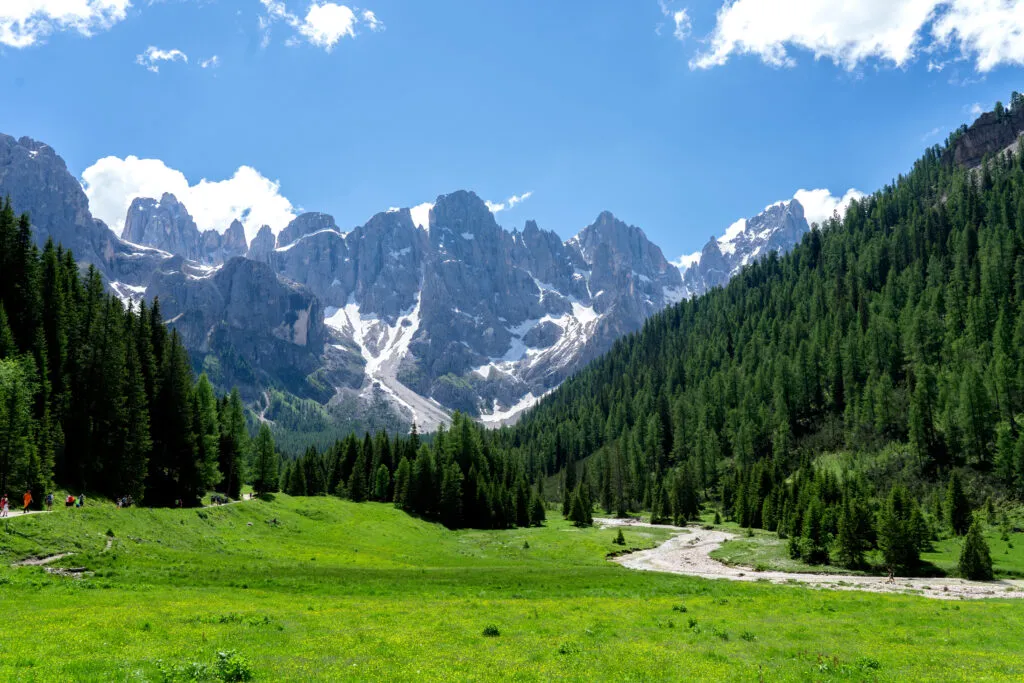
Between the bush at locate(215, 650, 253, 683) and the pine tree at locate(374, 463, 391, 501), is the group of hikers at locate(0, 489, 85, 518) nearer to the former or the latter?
the bush at locate(215, 650, 253, 683)

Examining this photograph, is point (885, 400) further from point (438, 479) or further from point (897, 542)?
point (438, 479)

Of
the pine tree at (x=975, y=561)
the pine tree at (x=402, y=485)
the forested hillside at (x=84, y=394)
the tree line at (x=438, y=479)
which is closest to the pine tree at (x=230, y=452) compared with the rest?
the forested hillside at (x=84, y=394)

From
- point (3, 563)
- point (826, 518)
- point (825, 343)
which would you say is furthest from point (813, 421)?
point (3, 563)

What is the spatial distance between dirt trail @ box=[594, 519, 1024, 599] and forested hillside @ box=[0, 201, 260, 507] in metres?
62.4

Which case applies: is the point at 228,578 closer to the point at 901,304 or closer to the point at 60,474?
the point at 60,474

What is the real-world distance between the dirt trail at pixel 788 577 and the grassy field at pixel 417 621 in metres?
10.3

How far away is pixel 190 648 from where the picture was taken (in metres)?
21.8

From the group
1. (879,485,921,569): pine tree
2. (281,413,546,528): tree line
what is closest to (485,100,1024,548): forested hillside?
(879,485,921,569): pine tree

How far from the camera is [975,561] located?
201 ft

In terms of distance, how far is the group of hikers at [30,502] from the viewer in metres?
48.3

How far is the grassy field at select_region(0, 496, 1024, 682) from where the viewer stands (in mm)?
20984

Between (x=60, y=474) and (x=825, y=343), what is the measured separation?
584 ft

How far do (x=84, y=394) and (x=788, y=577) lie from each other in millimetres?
84473

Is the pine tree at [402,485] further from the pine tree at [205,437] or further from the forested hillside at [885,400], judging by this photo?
the forested hillside at [885,400]
